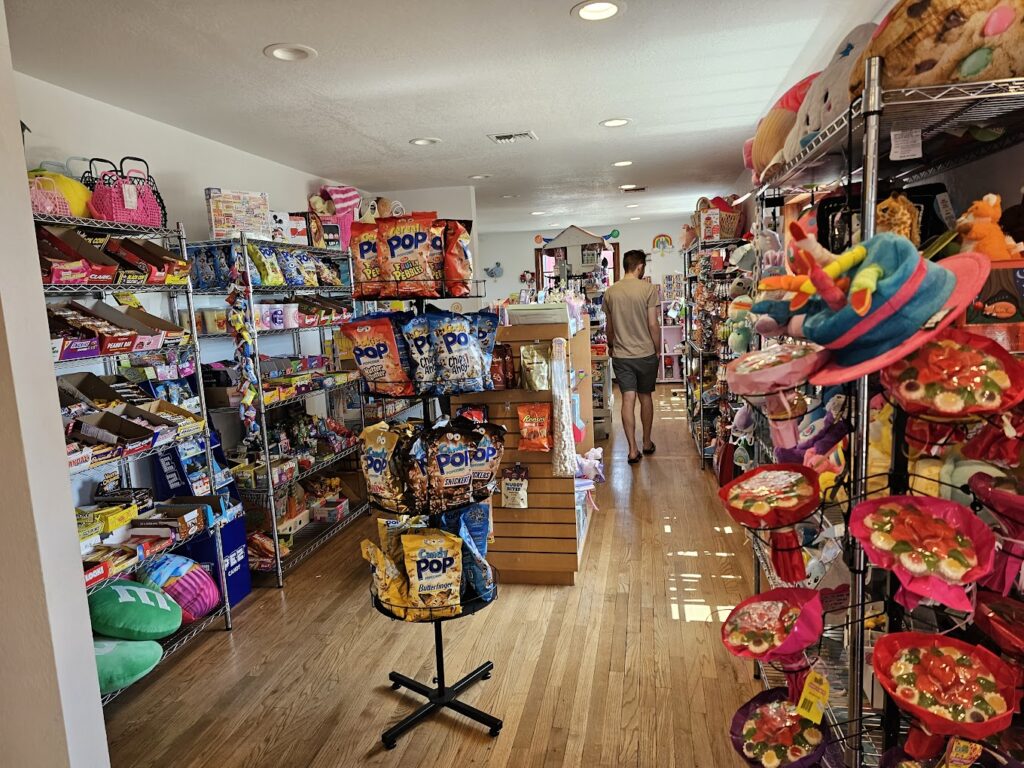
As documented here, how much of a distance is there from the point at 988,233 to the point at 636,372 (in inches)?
175

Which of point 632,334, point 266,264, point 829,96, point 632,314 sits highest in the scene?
point 829,96

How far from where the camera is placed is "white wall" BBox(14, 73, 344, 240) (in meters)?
2.93

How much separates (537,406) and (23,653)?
2.09m

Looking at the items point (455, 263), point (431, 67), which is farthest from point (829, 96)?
point (431, 67)

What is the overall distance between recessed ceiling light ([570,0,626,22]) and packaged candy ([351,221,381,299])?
1.18 meters

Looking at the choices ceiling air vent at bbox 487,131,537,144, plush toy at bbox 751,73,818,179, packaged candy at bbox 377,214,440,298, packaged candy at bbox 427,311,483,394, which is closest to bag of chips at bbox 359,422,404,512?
packaged candy at bbox 427,311,483,394

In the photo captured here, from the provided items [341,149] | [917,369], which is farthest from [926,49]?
[341,149]

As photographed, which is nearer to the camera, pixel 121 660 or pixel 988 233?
pixel 988 233

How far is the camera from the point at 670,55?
10.00ft

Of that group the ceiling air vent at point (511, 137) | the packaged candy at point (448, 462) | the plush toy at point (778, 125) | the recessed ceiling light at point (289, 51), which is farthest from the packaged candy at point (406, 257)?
the ceiling air vent at point (511, 137)

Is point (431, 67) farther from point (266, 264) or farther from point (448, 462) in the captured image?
point (448, 462)

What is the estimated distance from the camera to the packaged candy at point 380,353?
6.74ft

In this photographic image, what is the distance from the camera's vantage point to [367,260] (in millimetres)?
2104

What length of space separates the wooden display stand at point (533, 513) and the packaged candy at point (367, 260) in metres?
1.20
